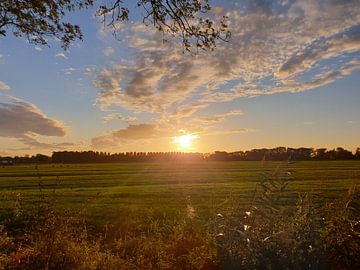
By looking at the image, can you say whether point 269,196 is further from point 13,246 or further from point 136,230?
point 136,230

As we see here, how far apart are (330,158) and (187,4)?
145m

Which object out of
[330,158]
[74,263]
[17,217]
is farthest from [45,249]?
[330,158]

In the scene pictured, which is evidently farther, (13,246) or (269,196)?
(13,246)

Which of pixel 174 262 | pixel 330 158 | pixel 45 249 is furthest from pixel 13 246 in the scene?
pixel 330 158

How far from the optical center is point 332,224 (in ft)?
23.9

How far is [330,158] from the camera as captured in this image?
149m

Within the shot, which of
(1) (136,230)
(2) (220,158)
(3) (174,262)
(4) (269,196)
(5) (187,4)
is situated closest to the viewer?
(4) (269,196)

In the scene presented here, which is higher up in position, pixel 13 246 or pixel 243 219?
pixel 243 219

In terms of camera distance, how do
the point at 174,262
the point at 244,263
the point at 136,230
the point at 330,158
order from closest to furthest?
the point at 244,263, the point at 174,262, the point at 136,230, the point at 330,158

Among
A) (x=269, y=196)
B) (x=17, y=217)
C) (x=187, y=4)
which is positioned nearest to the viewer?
(x=269, y=196)

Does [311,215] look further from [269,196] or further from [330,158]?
[330,158]

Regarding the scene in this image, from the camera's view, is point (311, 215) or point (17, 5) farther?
point (17, 5)

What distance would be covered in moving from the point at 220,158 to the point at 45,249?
15583 centimetres

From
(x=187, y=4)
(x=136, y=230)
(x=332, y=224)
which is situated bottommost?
(x=136, y=230)
